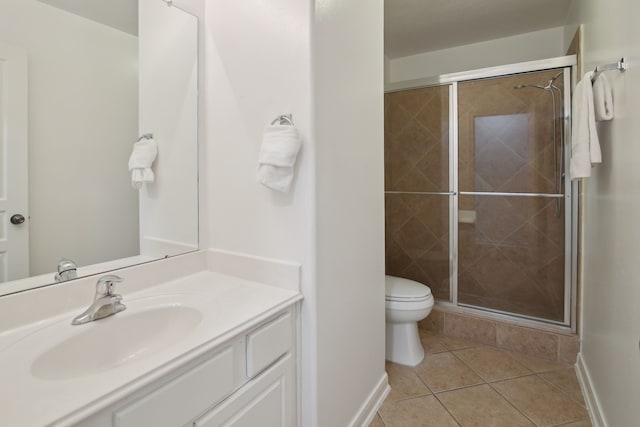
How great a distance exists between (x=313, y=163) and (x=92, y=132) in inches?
29.9

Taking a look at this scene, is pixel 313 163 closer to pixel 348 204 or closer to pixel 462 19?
pixel 348 204

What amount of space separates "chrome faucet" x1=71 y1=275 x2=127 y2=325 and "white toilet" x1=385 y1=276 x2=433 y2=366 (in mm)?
1516

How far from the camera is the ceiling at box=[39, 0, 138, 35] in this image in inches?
42.0

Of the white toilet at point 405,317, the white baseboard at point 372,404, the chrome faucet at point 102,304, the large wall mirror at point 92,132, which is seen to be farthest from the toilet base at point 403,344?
the chrome faucet at point 102,304

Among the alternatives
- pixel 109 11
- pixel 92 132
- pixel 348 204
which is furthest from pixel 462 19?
pixel 92 132

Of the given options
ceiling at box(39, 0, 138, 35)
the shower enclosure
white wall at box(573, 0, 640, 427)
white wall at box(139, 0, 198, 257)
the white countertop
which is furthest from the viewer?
the shower enclosure

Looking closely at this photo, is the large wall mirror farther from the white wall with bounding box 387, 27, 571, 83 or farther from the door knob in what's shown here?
the white wall with bounding box 387, 27, 571, 83

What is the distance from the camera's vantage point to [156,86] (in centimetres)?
131

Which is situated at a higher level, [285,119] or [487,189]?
[285,119]

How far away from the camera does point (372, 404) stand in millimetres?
1660

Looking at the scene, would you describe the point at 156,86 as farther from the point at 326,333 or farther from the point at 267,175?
the point at 326,333

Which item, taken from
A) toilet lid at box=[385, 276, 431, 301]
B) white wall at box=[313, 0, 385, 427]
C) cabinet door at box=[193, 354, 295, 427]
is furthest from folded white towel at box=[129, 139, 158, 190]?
toilet lid at box=[385, 276, 431, 301]

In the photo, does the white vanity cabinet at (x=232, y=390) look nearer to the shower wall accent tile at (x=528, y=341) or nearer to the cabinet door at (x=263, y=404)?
the cabinet door at (x=263, y=404)

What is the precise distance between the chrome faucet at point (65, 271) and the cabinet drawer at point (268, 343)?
609mm
